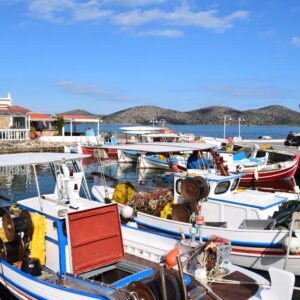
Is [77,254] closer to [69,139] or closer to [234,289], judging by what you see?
[234,289]

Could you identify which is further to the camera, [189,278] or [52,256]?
[52,256]

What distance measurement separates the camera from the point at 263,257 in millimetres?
11320

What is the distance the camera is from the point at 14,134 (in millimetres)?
51969

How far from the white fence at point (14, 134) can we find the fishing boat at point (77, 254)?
44014 mm

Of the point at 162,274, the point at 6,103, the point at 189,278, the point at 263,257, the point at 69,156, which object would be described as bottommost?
the point at 263,257

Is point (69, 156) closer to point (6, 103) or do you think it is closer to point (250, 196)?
point (250, 196)

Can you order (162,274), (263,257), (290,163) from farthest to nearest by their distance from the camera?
(290,163) < (263,257) < (162,274)

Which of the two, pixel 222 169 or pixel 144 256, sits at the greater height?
pixel 222 169

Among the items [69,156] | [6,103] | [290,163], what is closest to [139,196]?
[69,156]

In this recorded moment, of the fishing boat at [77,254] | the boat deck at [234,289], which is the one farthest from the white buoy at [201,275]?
the boat deck at [234,289]

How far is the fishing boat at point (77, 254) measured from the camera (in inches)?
313

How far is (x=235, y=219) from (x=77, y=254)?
6.01 meters

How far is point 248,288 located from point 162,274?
95.2 inches

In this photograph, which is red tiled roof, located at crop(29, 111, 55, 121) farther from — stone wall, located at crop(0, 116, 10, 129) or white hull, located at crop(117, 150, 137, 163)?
white hull, located at crop(117, 150, 137, 163)
